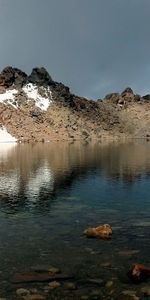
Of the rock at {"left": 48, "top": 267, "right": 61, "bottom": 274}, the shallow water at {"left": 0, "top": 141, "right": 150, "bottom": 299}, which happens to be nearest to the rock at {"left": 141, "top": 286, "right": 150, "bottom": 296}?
the shallow water at {"left": 0, "top": 141, "right": 150, "bottom": 299}

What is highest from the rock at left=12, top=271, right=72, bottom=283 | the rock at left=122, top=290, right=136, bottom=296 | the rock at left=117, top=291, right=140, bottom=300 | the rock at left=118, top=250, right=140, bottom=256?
the rock at left=118, top=250, right=140, bottom=256

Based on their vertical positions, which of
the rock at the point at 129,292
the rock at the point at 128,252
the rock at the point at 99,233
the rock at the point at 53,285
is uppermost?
the rock at the point at 99,233

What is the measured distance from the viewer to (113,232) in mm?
34344

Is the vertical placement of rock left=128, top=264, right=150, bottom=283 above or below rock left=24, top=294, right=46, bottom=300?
above

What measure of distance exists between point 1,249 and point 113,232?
9.09 m

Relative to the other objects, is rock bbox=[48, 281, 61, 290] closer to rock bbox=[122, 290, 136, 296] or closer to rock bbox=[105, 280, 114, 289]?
rock bbox=[105, 280, 114, 289]

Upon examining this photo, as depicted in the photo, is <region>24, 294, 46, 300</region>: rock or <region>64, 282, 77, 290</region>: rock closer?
<region>24, 294, 46, 300</region>: rock

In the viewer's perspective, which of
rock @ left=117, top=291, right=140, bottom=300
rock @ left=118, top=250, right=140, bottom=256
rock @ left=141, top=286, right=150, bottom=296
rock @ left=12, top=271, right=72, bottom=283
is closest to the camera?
rock @ left=117, top=291, right=140, bottom=300

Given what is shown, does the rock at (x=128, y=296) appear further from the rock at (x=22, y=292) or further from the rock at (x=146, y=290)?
the rock at (x=22, y=292)

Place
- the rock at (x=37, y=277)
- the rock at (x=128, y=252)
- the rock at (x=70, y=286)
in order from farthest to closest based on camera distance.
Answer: the rock at (x=128, y=252) < the rock at (x=37, y=277) < the rock at (x=70, y=286)

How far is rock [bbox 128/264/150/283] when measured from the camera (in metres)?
23.8

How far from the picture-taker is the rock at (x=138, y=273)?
937 inches

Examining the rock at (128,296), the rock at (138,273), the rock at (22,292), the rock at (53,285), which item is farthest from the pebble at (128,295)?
the rock at (22,292)

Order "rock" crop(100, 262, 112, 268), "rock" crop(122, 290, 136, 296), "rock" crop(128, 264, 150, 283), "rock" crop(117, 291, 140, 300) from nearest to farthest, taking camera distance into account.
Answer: "rock" crop(117, 291, 140, 300) → "rock" crop(122, 290, 136, 296) → "rock" crop(128, 264, 150, 283) → "rock" crop(100, 262, 112, 268)
